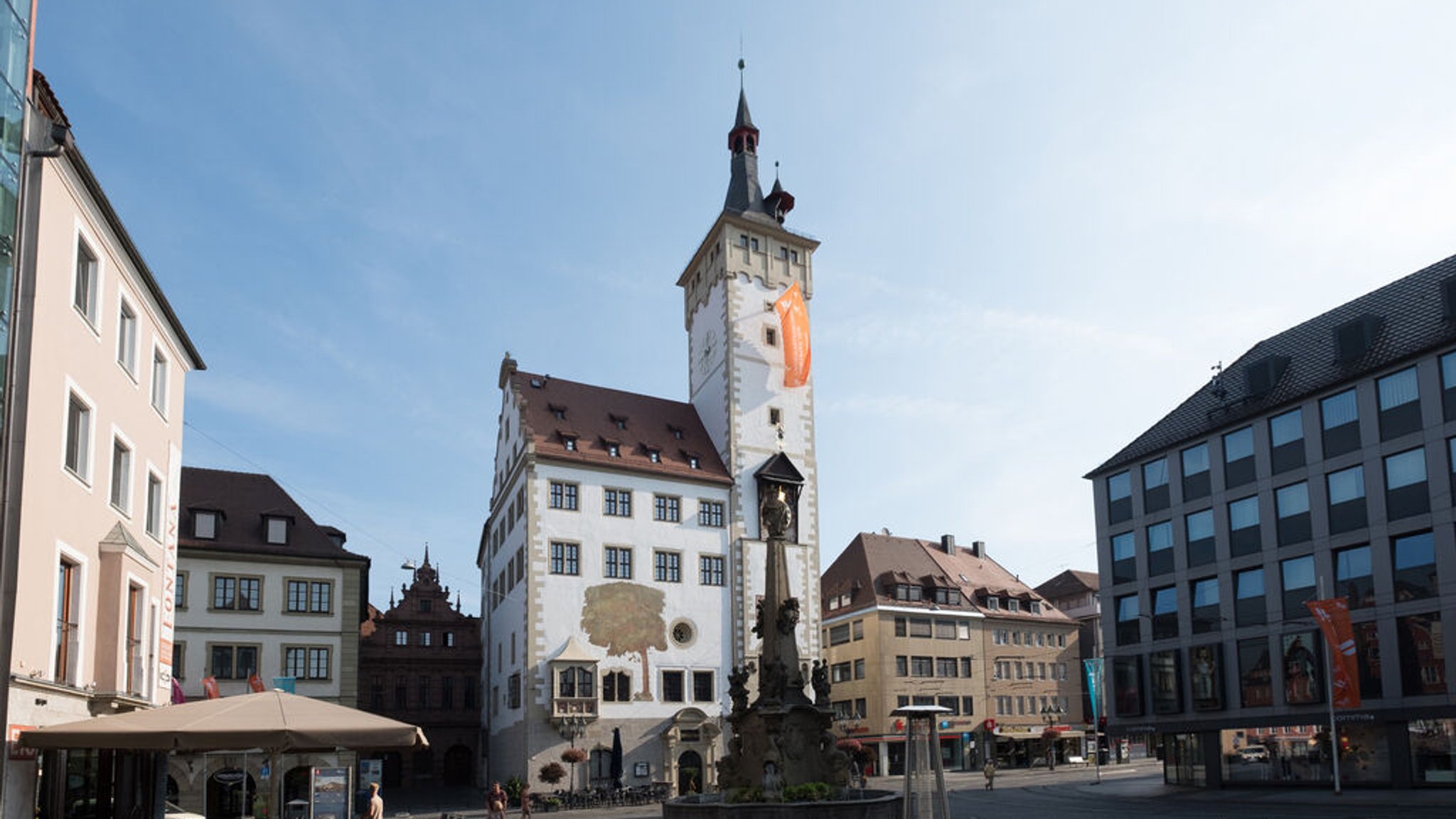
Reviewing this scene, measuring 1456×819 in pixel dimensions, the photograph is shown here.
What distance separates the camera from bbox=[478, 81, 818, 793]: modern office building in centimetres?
4834

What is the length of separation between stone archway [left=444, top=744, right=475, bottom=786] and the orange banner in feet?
136

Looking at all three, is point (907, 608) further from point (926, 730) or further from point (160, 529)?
point (160, 529)

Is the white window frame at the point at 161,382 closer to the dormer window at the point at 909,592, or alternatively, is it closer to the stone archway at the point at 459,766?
the stone archway at the point at 459,766

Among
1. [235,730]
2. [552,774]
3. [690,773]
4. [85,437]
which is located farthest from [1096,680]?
[235,730]

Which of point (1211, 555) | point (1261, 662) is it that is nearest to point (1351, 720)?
point (1261, 662)

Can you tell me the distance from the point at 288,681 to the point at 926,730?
79.9 ft

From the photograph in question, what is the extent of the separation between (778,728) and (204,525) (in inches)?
1177

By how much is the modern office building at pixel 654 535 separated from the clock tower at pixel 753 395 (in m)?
0.09

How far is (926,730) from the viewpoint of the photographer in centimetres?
2705

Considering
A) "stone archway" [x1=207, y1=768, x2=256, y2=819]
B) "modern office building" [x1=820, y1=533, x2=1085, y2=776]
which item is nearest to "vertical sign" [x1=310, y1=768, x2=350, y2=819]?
"stone archway" [x1=207, y1=768, x2=256, y2=819]

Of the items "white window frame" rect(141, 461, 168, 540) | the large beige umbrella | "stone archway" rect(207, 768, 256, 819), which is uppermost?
"white window frame" rect(141, 461, 168, 540)

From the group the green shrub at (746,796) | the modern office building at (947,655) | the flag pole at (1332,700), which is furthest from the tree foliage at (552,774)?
the flag pole at (1332,700)

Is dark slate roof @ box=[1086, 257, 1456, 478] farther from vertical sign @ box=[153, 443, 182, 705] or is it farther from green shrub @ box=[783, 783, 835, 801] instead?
vertical sign @ box=[153, 443, 182, 705]

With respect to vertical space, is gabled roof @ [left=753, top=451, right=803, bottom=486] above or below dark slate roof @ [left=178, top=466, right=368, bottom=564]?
above
